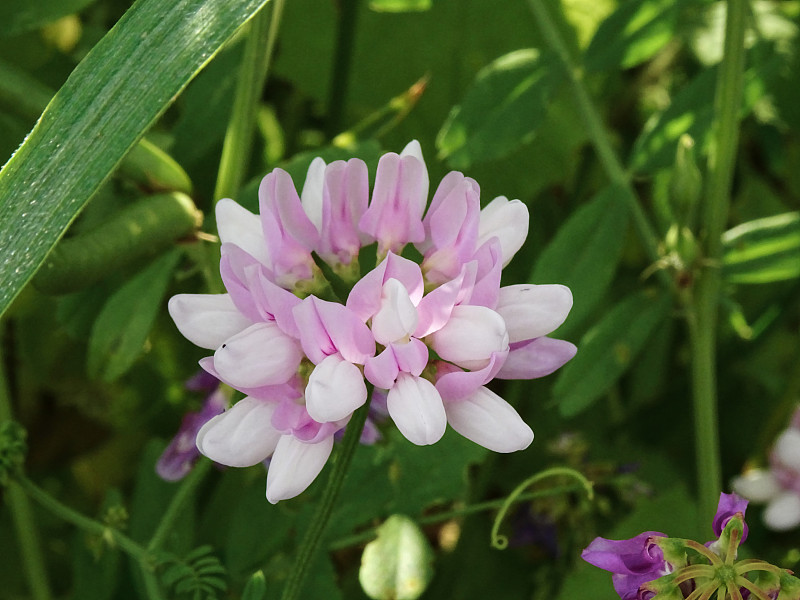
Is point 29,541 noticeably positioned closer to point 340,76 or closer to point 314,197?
point 314,197

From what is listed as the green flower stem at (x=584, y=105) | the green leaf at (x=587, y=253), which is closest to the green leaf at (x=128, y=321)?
the green leaf at (x=587, y=253)

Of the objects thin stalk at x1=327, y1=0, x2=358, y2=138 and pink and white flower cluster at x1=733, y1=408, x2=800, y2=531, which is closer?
pink and white flower cluster at x1=733, y1=408, x2=800, y2=531

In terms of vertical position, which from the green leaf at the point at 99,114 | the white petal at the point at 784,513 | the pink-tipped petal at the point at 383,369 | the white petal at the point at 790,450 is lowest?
the white petal at the point at 784,513

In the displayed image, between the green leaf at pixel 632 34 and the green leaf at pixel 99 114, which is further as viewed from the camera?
the green leaf at pixel 632 34

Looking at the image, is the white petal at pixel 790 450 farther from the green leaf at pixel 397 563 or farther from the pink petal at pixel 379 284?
the pink petal at pixel 379 284

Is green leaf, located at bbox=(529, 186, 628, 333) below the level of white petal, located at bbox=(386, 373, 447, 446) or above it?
below

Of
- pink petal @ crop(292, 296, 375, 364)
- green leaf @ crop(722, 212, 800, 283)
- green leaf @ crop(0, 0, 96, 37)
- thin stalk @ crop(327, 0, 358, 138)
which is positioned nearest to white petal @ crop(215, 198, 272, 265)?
pink petal @ crop(292, 296, 375, 364)

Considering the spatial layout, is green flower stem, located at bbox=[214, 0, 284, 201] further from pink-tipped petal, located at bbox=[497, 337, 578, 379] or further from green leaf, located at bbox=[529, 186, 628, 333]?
pink-tipped petal, located at bbox=[497, 337, 578, 379]

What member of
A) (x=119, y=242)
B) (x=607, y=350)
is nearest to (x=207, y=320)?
(x=119, y=242)
